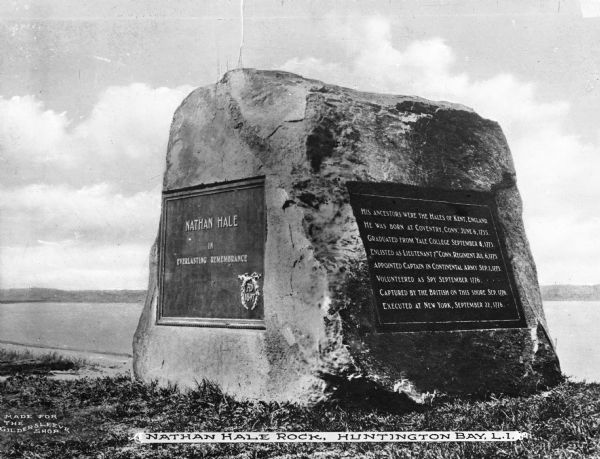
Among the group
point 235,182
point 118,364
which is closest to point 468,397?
point 235,182

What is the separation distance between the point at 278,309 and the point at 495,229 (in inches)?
97.0

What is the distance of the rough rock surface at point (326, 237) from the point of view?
17.2 ft

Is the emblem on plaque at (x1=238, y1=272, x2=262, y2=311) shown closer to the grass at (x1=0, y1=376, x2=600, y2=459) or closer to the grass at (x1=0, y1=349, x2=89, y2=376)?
the grass at (x1=0, y1=376, x2=600, y2=459)

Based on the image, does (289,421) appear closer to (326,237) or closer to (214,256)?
(326,237)

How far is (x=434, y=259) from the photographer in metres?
6.02

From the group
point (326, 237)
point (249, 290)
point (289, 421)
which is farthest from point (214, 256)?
point (289, 421)

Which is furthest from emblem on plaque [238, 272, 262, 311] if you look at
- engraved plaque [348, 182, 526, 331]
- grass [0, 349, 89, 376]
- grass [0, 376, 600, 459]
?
grass [0, 349, 89, 376]

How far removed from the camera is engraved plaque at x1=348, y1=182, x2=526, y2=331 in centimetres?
561

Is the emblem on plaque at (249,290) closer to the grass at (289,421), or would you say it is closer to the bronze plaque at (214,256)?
the bronze plaque at (214,256)

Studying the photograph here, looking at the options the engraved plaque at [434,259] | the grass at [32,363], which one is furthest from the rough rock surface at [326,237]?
the grass at [32,363]

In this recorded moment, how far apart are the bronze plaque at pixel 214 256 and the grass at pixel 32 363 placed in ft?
7.99

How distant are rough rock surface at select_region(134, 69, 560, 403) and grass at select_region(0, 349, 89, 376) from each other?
1975mm

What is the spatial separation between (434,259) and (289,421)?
204 centimetres

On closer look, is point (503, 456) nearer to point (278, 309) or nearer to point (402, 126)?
point (278, 309)
